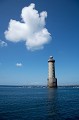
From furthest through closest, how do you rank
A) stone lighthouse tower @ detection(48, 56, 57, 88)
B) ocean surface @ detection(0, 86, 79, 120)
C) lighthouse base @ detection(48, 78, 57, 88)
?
stone lighthouse tower @ detection(48, 56, 57, 88), lighthouse base @ detection(48, 78, 57, 88), ocean surface @ detection(0, 86, 79, 120)

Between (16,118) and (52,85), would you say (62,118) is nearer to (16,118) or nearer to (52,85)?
(16,118)

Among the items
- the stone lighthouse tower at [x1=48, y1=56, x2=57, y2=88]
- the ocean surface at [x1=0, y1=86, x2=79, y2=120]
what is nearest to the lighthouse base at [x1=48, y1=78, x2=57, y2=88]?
the stone lighthouse tower at [x1=48, y1=56, x2=57, y2=88]

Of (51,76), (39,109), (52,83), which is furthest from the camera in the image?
(51,76)

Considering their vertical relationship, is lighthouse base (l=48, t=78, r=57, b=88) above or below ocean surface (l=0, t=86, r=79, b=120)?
above

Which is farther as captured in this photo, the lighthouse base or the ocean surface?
the lighthouse base

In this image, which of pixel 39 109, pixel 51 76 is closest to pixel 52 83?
pixel 51 76

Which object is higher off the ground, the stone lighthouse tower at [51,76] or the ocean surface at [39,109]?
the stone lighthouse tower at [51,76]

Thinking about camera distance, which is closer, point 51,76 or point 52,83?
point 52,83

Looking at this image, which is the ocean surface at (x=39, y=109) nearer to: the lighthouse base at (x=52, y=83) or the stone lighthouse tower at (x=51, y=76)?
the lighthouse base at (x=52, y=83)

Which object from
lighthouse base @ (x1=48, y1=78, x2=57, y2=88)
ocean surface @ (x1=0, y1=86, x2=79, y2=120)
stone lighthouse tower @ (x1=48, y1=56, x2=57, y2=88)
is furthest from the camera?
stone lighthouse tower @ (x1=48, y1=56, x2=57, y2=88)

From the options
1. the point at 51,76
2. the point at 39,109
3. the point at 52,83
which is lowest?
the point at 39,109

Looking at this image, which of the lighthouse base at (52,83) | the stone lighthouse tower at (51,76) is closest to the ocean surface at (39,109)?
the lighthouse base at (52,83)

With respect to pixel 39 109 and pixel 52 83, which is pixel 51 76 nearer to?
pixel 52 83

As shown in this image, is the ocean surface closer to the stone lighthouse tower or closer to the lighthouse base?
the lighthouse base
